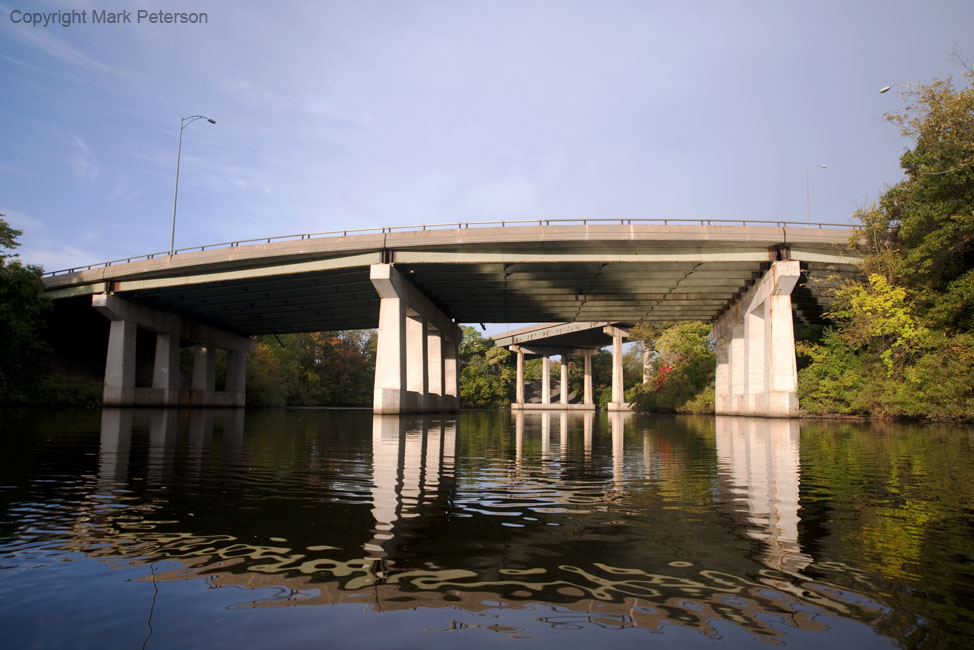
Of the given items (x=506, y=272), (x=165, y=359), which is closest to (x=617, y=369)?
(x=506, y=272)

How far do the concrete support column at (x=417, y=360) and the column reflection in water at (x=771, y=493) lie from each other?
29.7 metres

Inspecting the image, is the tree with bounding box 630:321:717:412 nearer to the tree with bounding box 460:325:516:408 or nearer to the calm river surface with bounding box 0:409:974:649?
the tree with bounding box 460:325:516:408

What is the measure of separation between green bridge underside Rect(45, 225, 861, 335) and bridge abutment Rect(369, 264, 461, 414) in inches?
51.7

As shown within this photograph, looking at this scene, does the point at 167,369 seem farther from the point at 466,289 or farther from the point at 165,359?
the point at 466,289

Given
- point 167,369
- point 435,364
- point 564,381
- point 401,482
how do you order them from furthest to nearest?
1. point 564,381
2. point 435,364
3. point 167,369
4. point 401,482

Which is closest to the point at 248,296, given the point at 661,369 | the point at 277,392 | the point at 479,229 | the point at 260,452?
the point at 479,229

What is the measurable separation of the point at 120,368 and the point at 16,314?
7.56 meters

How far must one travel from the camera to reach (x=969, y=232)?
2777 centimetres

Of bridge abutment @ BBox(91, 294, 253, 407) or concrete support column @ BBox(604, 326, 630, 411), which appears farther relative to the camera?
concrete support column @ BBox(604, 326, 630, 411)

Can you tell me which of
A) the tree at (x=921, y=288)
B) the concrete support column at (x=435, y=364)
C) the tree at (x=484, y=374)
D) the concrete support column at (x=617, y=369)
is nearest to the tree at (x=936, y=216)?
the tree at (x=921, y=288)

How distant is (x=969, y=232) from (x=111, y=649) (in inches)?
1375

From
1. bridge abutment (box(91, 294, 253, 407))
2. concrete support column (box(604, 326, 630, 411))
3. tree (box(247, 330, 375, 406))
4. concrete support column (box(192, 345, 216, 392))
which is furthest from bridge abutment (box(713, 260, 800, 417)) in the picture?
tree (box(247, 330, 375, 406))

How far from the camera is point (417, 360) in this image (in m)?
43.1

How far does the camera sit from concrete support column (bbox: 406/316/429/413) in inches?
1662
